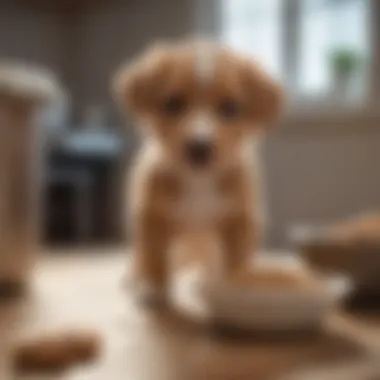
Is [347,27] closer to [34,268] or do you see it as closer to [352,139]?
[352,139]

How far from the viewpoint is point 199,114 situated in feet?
3.35

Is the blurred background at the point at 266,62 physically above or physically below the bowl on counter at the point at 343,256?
above

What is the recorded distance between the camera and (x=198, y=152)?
3.28 feet

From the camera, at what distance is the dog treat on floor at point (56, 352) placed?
22.0 inches

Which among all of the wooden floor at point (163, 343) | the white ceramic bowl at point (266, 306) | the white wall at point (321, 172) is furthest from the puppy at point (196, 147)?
the white wall at point (321, 172)

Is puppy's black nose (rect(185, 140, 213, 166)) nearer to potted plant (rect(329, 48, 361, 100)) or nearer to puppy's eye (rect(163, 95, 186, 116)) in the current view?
puppy's eye (rect(163, 95, 186, 116))

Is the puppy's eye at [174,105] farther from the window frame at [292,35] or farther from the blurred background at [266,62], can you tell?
the window frame at [292,35]

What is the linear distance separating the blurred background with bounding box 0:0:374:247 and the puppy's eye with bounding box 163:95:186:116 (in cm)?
142

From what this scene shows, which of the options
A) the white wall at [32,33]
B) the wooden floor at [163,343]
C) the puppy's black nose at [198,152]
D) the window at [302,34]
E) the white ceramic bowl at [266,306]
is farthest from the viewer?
the white wall at [32,33]

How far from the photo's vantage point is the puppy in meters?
1.02

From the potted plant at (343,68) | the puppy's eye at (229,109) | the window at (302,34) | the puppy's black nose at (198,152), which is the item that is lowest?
the puppy's black nose at (198,152)

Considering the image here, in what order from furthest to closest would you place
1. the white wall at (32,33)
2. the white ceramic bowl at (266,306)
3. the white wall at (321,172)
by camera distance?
the white wall at (32,33)
the white wall at (321,172)
the white ceramic bowl at (266,306)

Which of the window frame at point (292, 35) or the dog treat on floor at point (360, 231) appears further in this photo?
the window frame at point (292, 35)

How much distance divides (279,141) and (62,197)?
104 cm
